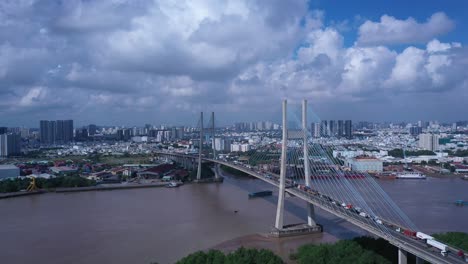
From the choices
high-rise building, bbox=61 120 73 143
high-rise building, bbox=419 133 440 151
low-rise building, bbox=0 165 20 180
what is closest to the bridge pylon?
low-rise building, bbox=0 165 20 180

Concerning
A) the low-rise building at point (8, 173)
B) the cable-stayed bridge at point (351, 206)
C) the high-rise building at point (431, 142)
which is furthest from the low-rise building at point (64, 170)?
the high-rise building at point (431, 142)

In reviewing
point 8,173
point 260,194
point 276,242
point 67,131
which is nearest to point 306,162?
point 276,242

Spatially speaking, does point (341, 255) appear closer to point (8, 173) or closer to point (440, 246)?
point (440, 246)

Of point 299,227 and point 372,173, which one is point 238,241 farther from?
point 372,173

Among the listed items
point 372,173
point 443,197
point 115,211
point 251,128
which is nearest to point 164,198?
point 115,211

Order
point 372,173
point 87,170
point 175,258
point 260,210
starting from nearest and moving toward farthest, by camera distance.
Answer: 1. point 175,258
2. point 260,210
3. point 372,173
4. point 87,170
